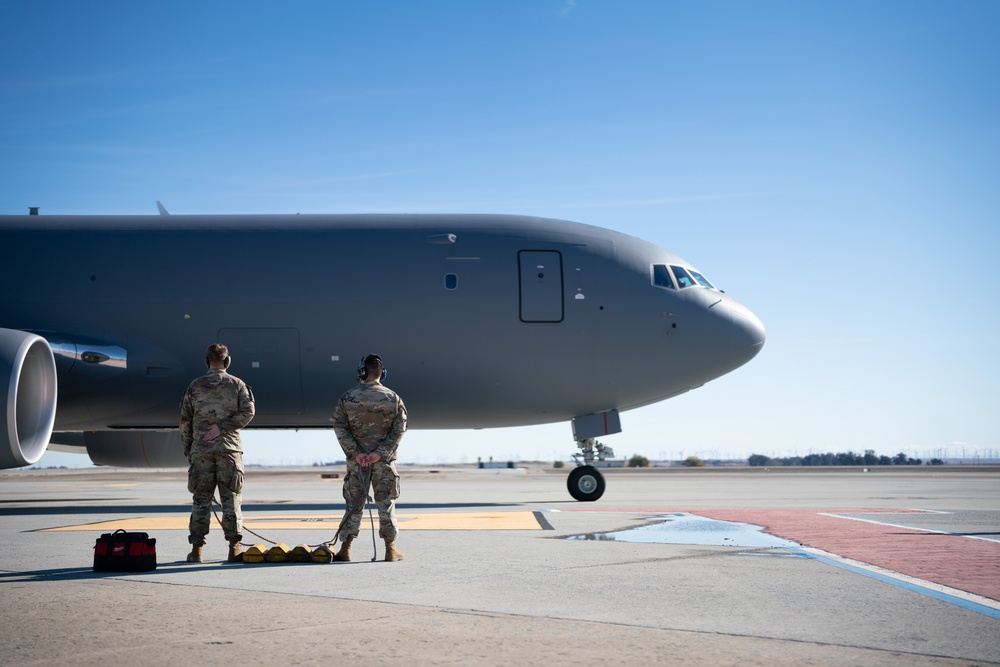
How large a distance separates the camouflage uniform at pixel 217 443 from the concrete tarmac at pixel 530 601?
20.6 inches

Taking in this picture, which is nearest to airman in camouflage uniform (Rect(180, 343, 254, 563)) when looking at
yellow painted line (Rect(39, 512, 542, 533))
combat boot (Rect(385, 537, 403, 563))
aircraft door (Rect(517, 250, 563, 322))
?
combat boot (Rect(385, 537, 403, 563))

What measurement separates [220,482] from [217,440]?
0.39 m

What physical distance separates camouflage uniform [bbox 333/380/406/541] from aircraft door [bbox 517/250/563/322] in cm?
911

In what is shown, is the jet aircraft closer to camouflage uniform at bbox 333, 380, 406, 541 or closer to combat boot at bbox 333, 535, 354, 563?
A: camouflage uniform at bbox 333, 380, 406, 541

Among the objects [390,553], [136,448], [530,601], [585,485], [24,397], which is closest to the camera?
[530,601]

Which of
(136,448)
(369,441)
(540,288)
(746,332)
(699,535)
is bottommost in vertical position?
(699,535)

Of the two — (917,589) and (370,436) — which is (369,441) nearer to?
(370,436)

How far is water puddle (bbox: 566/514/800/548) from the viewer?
10.4 m

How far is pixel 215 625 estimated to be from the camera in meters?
5.54

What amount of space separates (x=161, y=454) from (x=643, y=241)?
1065cm

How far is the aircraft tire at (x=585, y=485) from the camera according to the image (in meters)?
18.6

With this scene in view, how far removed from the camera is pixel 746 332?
1923 cm

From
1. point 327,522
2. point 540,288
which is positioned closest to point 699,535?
point 327,522

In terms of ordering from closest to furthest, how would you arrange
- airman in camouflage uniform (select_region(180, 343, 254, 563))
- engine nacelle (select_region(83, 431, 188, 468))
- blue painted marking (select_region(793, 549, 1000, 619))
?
blue painted marking (select_region(793, 549, 1000, 619)) → airman in camouflage uniform (select_region(180, 343, 254, 563)) → engine nacelle (select_region(83, 431, 188, 468))
